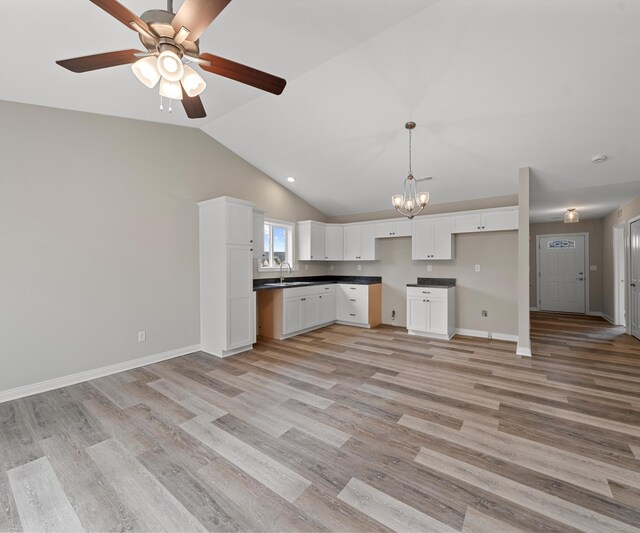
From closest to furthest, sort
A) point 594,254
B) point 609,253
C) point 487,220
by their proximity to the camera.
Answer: point 487,220
point 609,253
point 594,254

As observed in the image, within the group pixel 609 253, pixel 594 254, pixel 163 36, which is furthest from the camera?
pixel 594 254

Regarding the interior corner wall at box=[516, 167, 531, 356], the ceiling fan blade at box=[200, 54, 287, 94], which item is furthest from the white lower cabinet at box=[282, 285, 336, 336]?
the ceiling fan blade at box=[200, 54, 287, 94]

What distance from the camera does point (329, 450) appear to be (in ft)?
6.84

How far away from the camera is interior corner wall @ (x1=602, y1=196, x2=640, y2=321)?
580cm

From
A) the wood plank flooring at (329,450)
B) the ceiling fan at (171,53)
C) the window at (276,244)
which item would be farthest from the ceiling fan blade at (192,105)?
the window at (276,244)

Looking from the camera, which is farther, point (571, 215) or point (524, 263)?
point (571, 215)

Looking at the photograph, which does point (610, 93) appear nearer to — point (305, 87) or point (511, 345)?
point (305, 87)

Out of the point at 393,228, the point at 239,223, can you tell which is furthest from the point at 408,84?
the point at 393,228

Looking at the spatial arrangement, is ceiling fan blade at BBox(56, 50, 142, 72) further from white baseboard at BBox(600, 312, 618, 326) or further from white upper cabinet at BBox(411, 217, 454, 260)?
white baseboard at BBox(600, 312, 618, 326)

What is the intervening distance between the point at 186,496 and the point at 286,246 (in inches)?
191

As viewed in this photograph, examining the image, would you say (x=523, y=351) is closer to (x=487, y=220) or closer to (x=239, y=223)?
(x=487, y=220)

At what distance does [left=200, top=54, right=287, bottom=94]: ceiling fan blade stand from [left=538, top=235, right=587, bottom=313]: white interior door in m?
8.97

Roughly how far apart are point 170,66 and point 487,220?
4915 millimetres

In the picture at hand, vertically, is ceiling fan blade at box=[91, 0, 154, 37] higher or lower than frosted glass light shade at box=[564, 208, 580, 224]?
higher
